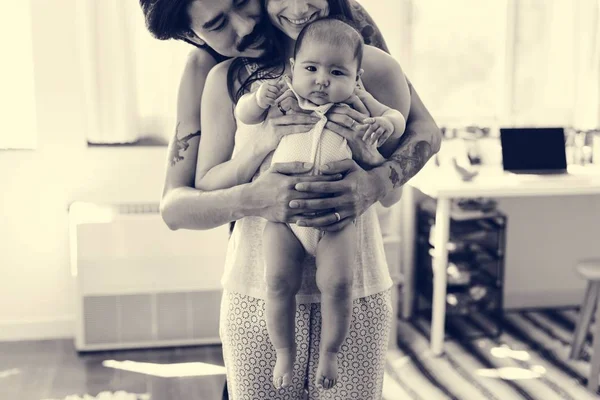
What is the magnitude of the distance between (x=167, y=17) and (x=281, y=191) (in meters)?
0.42

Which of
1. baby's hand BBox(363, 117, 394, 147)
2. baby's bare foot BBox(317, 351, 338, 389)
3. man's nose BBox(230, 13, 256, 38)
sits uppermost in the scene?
man's nose BBox(230, 13, 256, 38)

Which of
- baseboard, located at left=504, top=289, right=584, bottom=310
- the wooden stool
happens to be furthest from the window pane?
the wooden stool

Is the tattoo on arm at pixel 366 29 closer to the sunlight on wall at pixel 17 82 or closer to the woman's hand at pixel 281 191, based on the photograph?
the woman's hand at pixel 281 191

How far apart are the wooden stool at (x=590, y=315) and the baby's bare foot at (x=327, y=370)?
189 centimetres

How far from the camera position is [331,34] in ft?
4.33

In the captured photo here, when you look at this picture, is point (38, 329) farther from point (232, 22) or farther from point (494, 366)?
point (232, 22)

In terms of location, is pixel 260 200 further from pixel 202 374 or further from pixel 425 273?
pixel 425 273

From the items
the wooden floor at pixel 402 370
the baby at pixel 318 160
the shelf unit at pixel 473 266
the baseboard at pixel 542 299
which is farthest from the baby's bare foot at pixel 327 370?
the baseboard at pixel 542 299

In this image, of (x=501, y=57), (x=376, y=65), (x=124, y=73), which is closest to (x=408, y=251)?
(x=501, y=57)

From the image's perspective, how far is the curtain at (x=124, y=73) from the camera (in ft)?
10.7

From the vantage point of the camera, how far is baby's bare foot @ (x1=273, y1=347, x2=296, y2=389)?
134 cm

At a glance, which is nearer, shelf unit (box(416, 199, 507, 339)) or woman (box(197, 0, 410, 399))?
woman (box(197, 0, 410, 399))

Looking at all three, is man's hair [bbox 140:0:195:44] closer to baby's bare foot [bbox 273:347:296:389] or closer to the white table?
baby's bare foot [bbox 273:347:296:389]

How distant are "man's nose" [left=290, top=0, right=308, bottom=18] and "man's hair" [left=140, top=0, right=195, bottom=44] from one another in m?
0.22
